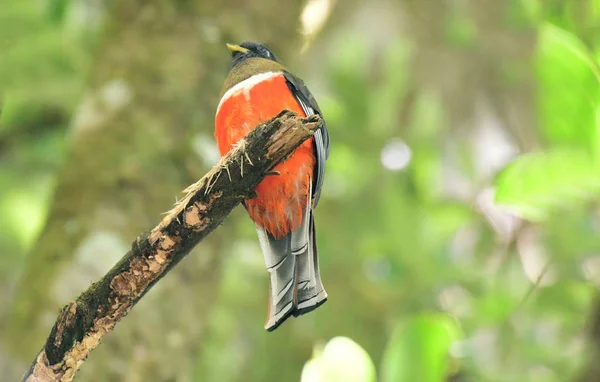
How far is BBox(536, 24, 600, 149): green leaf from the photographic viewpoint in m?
1.10

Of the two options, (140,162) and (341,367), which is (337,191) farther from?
(341,367)

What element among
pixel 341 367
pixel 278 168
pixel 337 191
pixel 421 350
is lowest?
pixel 337 191

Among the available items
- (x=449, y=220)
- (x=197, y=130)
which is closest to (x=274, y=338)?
(x=449, y=220)

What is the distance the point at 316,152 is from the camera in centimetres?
117

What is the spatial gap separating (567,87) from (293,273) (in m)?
0.51

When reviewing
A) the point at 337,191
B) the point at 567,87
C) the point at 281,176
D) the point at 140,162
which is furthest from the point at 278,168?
the point at 337,191

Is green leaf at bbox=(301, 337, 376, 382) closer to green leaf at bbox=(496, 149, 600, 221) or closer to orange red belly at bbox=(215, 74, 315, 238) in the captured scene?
orange red belly at bbox=(215, 74, 315, 238)

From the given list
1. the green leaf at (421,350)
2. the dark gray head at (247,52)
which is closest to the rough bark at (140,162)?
the dark gray head at (247,52)

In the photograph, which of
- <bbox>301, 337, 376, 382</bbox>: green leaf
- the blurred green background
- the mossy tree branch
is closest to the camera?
the mossy tree branch

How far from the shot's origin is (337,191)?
3.07m

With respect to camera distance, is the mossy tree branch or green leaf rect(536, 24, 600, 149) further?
green leaf rect(536, 24, 600, 149)

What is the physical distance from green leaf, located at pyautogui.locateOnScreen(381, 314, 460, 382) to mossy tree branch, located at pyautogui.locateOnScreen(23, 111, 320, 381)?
461 mm

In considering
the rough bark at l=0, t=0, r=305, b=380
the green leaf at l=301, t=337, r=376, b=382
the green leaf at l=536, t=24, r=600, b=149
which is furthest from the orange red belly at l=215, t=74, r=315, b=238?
the rough bark at l=0, t=0, r=305, b=380

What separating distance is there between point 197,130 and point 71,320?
121 centimetres
